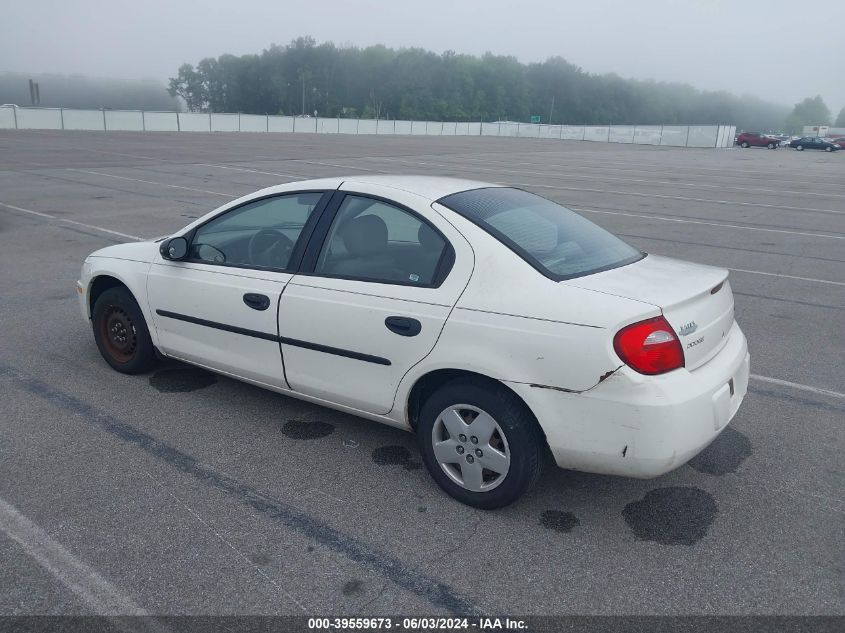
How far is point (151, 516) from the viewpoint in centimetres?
325

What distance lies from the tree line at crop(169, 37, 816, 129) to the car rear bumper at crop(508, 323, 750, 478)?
11424 centimetres

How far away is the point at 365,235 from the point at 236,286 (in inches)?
32.6

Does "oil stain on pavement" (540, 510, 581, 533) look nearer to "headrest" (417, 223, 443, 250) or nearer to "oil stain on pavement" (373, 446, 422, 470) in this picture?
"oil stain on pavement" (373, 446, 422, 470)

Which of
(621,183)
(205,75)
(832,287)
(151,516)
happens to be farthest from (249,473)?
(205,75)

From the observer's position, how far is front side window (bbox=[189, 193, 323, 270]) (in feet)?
13.3

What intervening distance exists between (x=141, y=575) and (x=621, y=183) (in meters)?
21.7

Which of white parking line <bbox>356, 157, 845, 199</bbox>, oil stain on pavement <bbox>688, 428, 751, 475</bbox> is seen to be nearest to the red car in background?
white parking line <bbox>356, 157, 845, 199</bbox>

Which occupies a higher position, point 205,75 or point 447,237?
point 205,75

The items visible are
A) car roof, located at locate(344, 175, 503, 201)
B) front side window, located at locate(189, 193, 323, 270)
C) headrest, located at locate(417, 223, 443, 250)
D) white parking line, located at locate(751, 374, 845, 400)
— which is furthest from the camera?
white parking line, located at locate(751, 374, 845, 400)

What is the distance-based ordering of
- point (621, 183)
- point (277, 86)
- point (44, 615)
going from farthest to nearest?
1. point (277, 86)
2. point (621, 183)
3. point (44, 615)

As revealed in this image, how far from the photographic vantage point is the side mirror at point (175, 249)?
172 inches

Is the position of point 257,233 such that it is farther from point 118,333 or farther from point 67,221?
point 67,221

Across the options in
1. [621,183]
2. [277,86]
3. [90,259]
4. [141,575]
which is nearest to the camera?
[141,575]

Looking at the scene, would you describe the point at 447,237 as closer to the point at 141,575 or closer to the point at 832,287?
the point at 141,575
